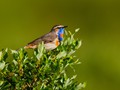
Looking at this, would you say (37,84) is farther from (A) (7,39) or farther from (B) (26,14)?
(B) (26,14)

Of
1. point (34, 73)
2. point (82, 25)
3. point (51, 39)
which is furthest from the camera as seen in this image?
point (82, 25)

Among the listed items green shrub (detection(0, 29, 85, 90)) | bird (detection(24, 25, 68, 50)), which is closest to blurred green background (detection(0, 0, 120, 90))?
bird (detection(24, 25, 68, 50))

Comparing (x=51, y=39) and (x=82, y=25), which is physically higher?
(x=82, y=25)

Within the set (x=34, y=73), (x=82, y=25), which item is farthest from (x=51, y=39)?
(x=82, y=25)

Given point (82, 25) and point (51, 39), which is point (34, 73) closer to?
point (51, 39)

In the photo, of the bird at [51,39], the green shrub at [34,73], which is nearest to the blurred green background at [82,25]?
the bird at [51,39]

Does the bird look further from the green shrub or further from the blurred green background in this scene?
the blurred green background

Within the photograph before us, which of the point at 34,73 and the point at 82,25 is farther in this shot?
the point at 82,25

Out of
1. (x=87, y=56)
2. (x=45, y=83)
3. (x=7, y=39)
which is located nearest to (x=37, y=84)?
(x=45, y=83)

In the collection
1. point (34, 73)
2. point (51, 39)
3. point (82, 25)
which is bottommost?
point (34, 73)
